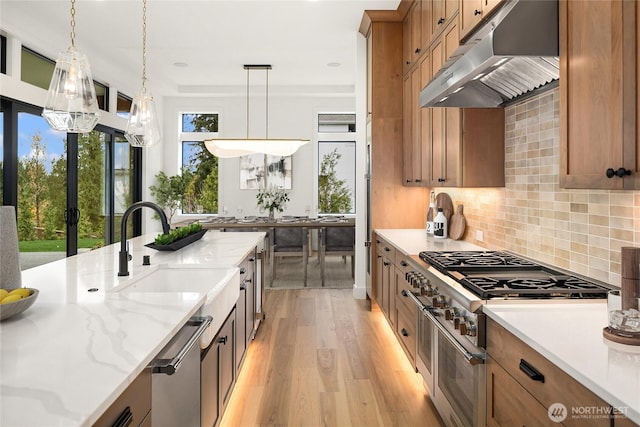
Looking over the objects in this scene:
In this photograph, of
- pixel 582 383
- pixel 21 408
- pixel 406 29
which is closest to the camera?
pixel 21 408

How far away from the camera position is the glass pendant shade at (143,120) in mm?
3281

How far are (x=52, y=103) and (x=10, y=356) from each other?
4.77 feet

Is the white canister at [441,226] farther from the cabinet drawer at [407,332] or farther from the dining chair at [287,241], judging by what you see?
the dining chair at [287,241]

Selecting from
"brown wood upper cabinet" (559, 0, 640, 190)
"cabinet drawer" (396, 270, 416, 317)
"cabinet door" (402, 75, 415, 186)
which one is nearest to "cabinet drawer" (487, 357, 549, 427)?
"brown wood upper cabinet" (559, 0, 640, 190)

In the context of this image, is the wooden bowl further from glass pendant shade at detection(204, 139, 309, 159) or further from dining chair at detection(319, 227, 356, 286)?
dining chair at detection(319, 227, 356, 286)

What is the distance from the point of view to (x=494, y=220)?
315 cm

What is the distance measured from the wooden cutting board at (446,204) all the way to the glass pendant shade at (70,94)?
2873 mm

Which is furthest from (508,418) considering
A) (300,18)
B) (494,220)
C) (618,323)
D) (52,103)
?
(300,18)

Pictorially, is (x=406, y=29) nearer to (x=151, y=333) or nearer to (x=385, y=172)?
(x=385, y=172)

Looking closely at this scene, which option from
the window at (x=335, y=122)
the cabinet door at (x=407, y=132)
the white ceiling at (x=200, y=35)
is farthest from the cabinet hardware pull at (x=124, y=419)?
the window at (x=335, y=122)

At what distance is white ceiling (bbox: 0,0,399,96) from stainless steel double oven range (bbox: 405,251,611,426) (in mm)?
2988

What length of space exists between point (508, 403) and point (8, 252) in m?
1.80

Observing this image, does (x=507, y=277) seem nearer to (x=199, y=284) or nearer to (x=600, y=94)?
(x=600, y=94)

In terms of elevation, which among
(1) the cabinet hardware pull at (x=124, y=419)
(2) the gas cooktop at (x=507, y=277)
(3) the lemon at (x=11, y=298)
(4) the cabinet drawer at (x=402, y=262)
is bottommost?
(1) the cabinet hardware pull at (x=124, y=419)
